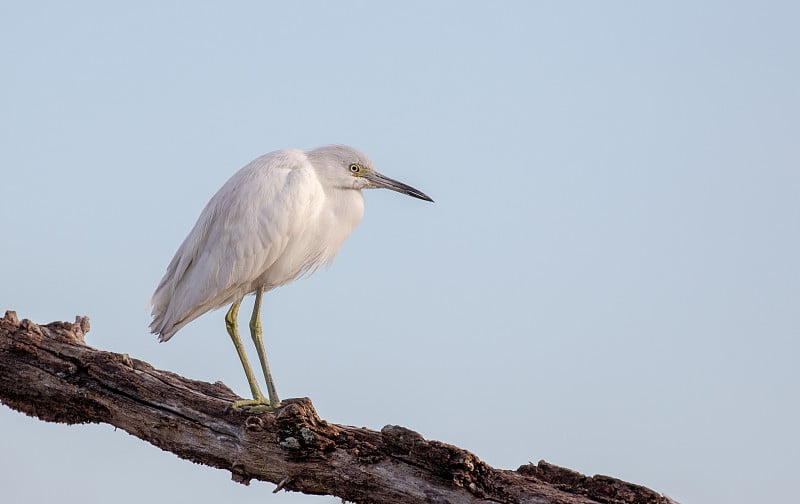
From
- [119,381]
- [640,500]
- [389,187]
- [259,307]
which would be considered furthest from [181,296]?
[640,500]

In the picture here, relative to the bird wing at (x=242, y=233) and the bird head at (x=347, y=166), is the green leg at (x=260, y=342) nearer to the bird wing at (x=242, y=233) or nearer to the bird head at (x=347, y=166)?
the bird wing at (x=242, y=233)

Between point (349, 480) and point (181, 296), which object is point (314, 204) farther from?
point (349, 480)

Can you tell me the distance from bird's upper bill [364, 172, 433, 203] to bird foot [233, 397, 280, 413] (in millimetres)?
2088

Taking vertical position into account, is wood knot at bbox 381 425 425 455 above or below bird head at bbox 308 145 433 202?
below

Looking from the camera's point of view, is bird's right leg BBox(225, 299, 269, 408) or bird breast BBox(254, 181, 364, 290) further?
bird breast BBox(254, 181, 364, 290)

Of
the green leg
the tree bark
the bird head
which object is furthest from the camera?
the bird head

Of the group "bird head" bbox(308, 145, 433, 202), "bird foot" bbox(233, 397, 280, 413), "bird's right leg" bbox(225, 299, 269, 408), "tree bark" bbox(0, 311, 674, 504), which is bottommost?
"tree bark" bbox(0, 311, 674, 504)

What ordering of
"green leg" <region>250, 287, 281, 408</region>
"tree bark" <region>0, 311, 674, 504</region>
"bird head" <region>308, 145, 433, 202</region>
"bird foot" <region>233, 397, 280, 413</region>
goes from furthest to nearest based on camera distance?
"bird head" <region>308, 145, 433, 202</region> < "green leg" <region>250, 287, 281, 408</region> < "bird foot" <region>233, 397, 280, 413</region> < "tree bark" <region>0, 311, 674, 504</region>

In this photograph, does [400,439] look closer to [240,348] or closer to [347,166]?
[240,348]

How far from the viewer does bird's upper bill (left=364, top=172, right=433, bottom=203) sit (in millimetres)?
8094

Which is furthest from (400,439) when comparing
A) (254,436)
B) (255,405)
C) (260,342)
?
(260,342)

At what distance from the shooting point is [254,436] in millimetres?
6211

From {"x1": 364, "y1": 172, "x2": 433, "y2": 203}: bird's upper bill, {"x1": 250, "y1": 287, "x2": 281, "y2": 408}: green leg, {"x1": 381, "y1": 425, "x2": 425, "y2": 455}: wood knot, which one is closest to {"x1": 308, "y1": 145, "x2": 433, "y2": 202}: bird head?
{"x1": 364, "y1": 172, "x2": 433, "y2": 203}: bird's upper bill

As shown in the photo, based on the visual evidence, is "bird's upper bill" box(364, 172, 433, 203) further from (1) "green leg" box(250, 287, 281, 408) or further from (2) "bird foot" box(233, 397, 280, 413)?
(2) "bird foot" box(233, 397, 280, 413)
